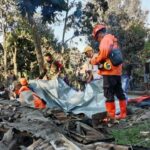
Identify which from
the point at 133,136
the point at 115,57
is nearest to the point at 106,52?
the point at 115,57

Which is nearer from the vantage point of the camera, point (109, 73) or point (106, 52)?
point (106, 52)

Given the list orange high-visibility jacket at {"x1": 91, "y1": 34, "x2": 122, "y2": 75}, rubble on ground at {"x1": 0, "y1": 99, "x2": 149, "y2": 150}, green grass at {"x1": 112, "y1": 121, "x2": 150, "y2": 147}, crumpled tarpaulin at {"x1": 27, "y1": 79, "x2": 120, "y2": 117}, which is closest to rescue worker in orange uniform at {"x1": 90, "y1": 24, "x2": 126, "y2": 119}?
orange high-visibility jacket at {"x1": 91, "y1": 34, "x2": 122, "y2": 75}

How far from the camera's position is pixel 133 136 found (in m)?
7.25

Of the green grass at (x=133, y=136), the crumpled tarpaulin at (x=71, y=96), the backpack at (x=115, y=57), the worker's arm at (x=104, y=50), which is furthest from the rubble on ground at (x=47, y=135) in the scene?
the crumpled tarpaulin at (x=71, y=96)

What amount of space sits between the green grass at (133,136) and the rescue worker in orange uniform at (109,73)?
1017 millimetres

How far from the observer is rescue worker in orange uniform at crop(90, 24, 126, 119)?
920 cm

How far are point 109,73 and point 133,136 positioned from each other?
228 cm

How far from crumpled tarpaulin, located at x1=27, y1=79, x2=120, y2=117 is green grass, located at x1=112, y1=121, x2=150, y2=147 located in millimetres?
2187

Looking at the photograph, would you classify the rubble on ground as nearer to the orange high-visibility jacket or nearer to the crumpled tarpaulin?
the orange high-visibility jacket

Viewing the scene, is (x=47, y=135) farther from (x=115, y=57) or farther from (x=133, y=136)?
(x=115, y=57)

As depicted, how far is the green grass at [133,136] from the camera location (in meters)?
6.63

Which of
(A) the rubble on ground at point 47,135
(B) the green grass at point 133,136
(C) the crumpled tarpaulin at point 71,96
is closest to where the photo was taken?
(A) the rubble on ground at point 47,135

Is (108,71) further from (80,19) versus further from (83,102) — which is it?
(80,19)

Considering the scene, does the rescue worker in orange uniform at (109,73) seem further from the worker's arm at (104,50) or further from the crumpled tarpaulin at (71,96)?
the crumpled tarpaulin at (71,96)
